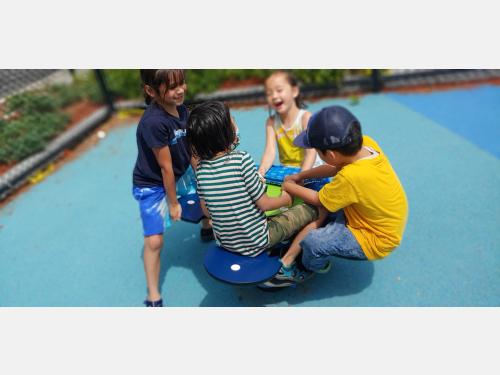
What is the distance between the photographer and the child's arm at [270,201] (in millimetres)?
2426

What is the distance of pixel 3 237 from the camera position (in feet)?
13.0

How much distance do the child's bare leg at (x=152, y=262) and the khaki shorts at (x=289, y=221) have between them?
0.83m

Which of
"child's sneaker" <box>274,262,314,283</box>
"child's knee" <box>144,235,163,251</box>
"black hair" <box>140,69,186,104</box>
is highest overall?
"black hair" <box>140,69,186,104</box>

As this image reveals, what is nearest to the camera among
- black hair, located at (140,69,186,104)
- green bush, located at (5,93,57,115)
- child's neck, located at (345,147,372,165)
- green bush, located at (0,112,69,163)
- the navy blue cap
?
the navy blue cap

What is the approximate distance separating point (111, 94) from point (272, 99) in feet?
12.0

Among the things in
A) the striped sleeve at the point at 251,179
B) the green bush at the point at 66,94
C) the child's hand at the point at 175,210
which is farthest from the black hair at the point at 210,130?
the green bush at the point at 66,94

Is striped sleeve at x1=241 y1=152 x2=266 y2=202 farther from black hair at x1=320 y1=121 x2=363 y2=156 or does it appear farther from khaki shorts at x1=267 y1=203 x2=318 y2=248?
black hair at x1=320 y1=121 x2=363 y2=156

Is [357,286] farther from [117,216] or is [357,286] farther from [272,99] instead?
[117,216]

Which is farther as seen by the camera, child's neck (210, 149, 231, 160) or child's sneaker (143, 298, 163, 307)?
child's sneaker (143, 298, 163, 307)

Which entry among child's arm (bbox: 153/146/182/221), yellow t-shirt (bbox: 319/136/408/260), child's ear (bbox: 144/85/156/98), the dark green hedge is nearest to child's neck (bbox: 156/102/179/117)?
child's ear (bbox: 144/85/156/98)

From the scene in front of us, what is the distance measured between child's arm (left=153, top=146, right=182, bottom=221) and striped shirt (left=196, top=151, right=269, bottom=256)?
38 centimetres

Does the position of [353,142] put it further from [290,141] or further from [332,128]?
[290,141]

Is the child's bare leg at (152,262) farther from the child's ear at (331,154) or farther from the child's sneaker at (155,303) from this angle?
the child's ear at (331,154)

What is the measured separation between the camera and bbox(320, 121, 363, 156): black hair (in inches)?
86.4
